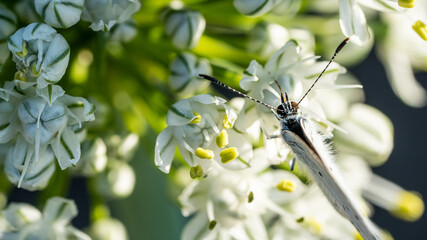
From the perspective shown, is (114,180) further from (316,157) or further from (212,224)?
(316,157)

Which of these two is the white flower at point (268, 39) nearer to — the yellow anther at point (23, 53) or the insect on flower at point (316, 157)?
the insect on flower at point (316, 157)

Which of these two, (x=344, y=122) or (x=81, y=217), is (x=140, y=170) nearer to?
(x=344, y=122)

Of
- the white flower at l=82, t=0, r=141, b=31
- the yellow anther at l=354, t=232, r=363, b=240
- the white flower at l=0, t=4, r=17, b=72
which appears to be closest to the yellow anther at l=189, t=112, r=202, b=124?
the white flower at l=82, t=0, r=141, b=31

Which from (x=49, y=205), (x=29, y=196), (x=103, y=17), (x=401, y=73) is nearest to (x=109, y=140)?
(x=49, y=205)

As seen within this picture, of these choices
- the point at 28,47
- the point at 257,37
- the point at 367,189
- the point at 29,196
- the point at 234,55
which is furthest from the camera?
the point at 29,196

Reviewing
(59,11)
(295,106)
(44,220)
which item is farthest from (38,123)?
(295,106)

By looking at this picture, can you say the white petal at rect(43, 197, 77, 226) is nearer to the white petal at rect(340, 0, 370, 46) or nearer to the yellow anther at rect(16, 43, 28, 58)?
the yellow anther at rect(16, 43, 28, 58)

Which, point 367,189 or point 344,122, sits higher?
point 344,122
